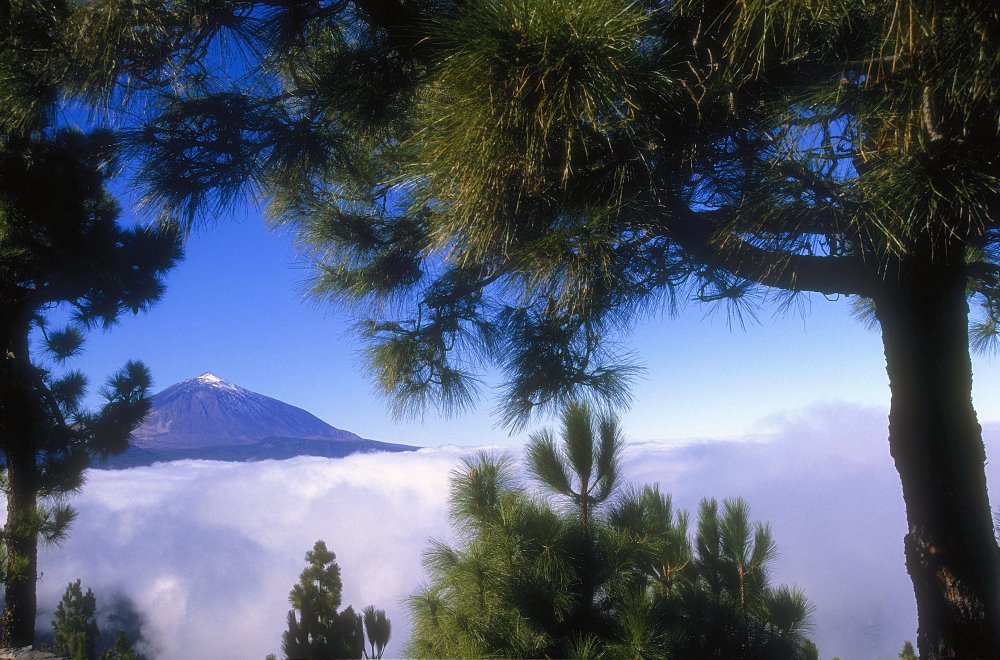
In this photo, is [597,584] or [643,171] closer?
[643,171]

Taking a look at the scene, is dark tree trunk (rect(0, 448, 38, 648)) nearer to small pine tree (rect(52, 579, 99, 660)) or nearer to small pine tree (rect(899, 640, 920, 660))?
small pine tree (rect(52, 579, 99, 660))

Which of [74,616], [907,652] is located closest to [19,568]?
[74,616]

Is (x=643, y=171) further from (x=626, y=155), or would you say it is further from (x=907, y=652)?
(x=907, y=652)

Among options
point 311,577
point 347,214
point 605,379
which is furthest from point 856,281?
point 311,577

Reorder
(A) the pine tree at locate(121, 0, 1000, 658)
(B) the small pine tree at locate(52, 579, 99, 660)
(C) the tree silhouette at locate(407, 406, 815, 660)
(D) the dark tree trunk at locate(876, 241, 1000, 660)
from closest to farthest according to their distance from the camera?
(A) the pine tree at locate(121, 0, 1000, 658)
(D) the dark tree trunk at locate(876, 241, 1000, 660)
(C) the tree silhouette at locate(407, 406, 815, 660)
(B) the small pine tree at locate(52, 579, 99, 660)

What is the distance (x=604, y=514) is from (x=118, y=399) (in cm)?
196

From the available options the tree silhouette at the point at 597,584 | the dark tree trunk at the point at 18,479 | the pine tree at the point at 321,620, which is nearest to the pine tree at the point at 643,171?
the tree silhouette at the point at 597,584

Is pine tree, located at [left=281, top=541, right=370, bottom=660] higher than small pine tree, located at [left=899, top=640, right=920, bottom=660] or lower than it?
higher

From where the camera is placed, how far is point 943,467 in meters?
0.93

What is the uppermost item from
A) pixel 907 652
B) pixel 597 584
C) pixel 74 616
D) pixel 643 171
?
pixel 643 171

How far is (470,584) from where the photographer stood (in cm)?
133

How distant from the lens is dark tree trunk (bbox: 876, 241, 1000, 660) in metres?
0.90

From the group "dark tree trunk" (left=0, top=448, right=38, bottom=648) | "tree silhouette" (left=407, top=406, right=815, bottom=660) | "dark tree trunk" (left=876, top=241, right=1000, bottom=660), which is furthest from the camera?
"dark tree trunk" (left=0, top=448, right=38, bottom=648)

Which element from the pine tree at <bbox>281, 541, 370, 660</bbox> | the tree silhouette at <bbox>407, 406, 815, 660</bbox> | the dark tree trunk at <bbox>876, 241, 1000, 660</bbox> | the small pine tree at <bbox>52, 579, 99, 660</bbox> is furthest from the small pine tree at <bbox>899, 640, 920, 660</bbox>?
the small pine tree at <bbox>52, 579, 99, 660</bbox>
